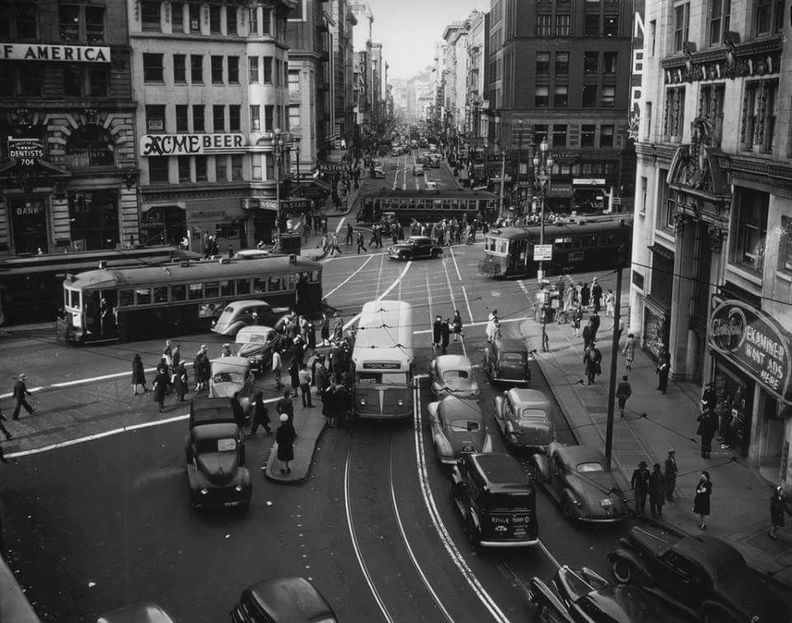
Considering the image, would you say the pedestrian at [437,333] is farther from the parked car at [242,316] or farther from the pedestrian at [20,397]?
the pedestrian at [20,397]

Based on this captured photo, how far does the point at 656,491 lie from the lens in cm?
2283

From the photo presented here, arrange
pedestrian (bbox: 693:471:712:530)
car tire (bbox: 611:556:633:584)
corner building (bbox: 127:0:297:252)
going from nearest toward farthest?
car tire (bbox: 611:556:633:584) < pedestrian (bbox: 693:471:712:530) < corner building (bbox: 127:0:297:252)

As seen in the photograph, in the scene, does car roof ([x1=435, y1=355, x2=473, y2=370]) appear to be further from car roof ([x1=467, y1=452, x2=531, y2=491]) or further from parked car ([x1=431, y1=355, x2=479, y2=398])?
car roof ([x1=467, y1=452, x2=531, y2=491])

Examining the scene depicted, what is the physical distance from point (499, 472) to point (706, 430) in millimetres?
9257

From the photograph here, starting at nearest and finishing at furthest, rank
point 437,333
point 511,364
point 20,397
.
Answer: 1. point 20,397
2. point 511,364
3. point 437,333

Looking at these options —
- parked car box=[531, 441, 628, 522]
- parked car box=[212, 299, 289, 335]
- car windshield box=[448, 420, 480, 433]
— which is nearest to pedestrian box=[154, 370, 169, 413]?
parked car box=[212, 299, 289, 335]

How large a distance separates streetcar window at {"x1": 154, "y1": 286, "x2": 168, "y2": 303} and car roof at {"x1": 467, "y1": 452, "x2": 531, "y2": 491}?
23.0 metres

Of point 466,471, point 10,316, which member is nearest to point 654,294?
point 466,471

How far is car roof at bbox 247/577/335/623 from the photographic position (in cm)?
1491

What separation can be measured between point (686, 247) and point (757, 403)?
9.83 meters

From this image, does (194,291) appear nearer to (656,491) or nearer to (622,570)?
(656,491)

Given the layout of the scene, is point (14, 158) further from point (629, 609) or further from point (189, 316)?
point (629, 609)

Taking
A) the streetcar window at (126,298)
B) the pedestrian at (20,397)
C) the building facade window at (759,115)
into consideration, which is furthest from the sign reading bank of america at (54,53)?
the building facade window at (759,115)

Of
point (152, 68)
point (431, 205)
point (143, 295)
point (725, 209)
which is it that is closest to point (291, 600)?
point (725, 209)
